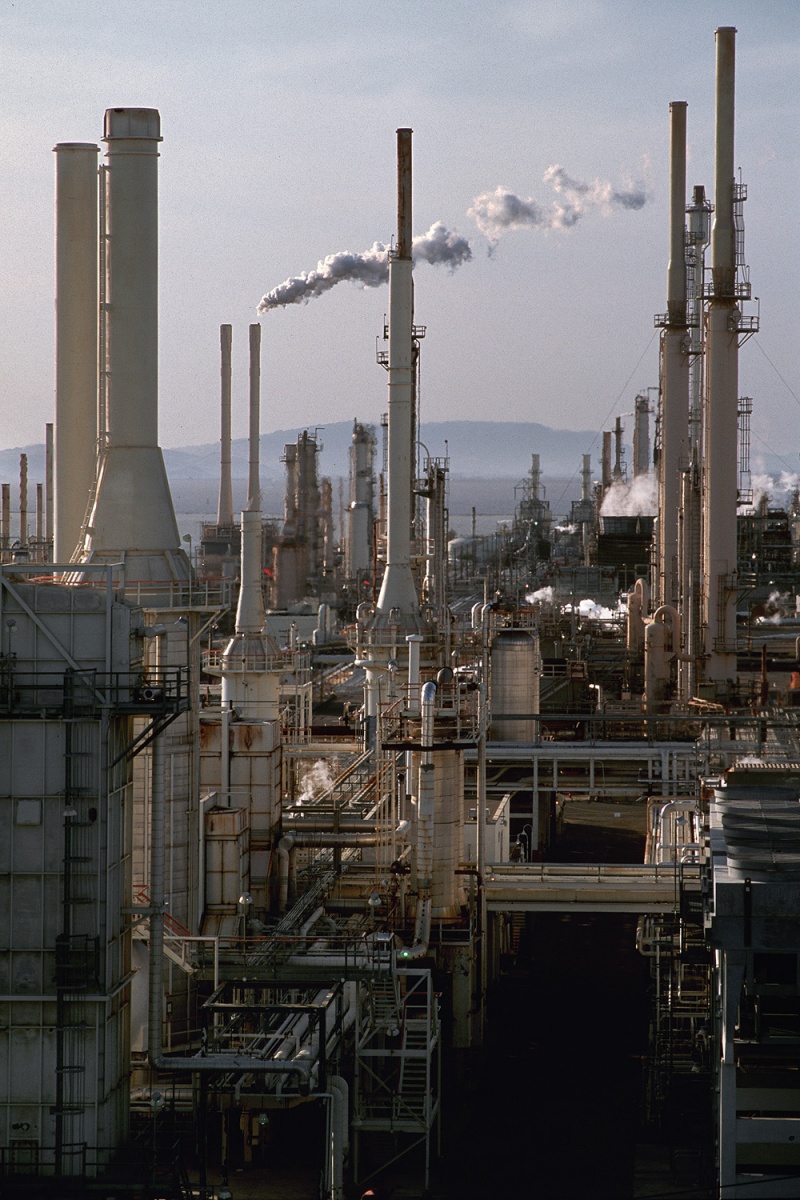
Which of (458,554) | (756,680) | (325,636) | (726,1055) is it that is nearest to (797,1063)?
(726,1055)

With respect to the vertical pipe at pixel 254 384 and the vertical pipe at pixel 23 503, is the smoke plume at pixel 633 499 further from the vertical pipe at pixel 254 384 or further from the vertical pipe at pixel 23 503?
the vertical pipe at pixel 23 503

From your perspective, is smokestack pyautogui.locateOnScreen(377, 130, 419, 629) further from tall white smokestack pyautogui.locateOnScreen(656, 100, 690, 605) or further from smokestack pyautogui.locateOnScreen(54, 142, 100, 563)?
tall white smokestack pyautogui.locateOnScreen(656, 100, 690, 605)

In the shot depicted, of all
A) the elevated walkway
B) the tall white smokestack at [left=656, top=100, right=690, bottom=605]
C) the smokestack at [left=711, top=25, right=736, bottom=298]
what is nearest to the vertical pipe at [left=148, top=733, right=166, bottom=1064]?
the elevated walkway

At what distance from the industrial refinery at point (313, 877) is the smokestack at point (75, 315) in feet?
0.16

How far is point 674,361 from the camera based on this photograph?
50.7 m

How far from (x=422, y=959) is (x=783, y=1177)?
282 inches

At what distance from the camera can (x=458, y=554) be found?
100938 mm

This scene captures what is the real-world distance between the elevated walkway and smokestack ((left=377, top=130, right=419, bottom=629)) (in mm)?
11172

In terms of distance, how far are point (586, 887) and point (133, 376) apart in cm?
980

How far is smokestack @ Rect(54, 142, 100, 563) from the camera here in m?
25.5

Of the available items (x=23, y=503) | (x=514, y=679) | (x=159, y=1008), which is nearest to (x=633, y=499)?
(x=23, y=503)

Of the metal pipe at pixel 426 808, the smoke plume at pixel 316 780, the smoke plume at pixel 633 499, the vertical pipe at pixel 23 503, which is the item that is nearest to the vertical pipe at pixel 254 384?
the vertical pipe at pixel 23 503

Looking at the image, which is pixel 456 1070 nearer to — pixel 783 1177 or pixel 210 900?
pixel 210 900

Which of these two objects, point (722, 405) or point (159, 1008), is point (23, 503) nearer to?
point (722, 405)
